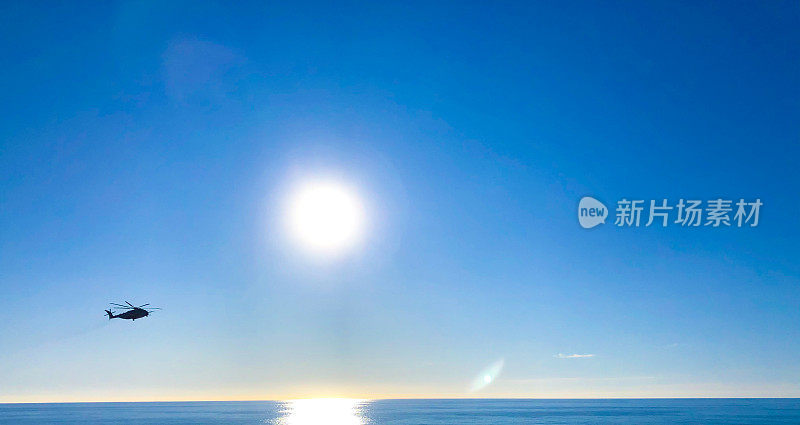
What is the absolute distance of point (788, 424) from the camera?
197375 mm

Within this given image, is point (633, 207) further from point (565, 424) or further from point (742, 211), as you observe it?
point (565, 424)

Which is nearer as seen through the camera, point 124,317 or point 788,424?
point 124,317

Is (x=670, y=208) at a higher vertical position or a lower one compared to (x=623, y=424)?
higher

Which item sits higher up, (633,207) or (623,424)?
(633,207)

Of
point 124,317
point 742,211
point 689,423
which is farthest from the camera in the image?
point 689,423

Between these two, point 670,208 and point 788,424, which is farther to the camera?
point 788,424

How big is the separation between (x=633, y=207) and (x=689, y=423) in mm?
167155

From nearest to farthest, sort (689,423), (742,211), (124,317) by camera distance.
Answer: (742,211)
(124,317)
(689,423)

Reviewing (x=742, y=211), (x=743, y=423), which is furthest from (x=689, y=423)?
(x=742, y=211)

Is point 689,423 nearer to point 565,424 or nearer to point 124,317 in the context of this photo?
point 565,424

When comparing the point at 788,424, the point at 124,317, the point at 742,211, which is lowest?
the point at 788,424

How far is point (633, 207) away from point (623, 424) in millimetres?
158414

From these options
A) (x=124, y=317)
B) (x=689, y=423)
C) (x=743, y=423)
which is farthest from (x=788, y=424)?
(x=124, y=317)

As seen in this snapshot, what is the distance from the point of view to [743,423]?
19638 cm
